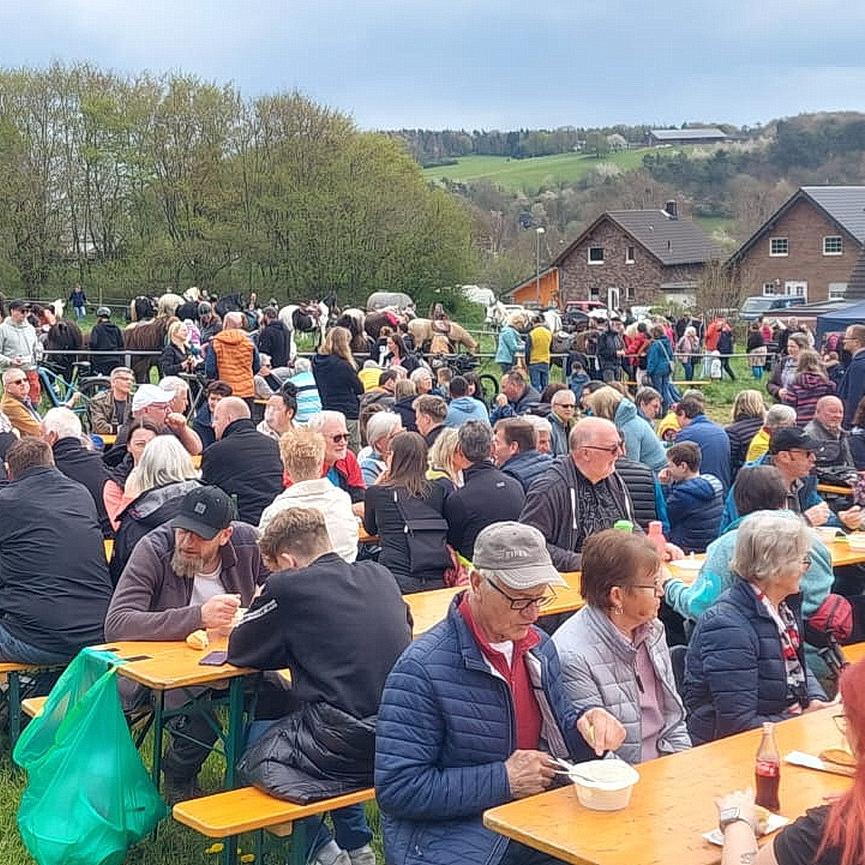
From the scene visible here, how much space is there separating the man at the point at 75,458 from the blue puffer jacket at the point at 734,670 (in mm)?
3706

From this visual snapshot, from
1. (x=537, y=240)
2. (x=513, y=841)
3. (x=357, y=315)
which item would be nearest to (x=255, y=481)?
(x=513, y=841)

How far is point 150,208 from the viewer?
140ft

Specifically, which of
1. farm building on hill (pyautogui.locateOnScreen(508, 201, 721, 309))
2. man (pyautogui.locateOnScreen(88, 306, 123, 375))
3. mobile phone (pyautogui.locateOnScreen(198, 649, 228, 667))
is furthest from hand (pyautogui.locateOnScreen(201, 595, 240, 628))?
farm building on hill (pyautogui.locateOnScreen(508, 201, 721, 309))

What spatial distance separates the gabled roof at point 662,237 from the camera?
5991cm

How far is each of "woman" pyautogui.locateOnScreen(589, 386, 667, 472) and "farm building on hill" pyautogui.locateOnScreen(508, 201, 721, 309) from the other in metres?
49.5

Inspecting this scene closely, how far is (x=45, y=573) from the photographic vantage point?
541 cm

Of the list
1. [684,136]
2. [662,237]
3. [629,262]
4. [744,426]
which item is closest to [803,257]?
[662,237]

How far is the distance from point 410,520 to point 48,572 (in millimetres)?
1785

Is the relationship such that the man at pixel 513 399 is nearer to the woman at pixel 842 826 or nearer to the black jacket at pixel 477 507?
the black jacket at pixel 477 507

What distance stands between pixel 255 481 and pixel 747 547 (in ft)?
11.9

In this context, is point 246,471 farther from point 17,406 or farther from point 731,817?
point 731,817

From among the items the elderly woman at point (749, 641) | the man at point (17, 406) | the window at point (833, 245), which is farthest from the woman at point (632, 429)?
the window at point (833, 245)

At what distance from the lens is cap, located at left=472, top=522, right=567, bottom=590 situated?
3.36 meters

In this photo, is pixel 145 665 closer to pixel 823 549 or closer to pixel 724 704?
pixel 724 704
